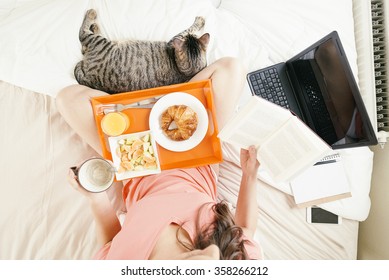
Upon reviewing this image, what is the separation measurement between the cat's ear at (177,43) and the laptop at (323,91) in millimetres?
266

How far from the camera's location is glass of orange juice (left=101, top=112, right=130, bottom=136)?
964mm

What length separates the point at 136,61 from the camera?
3.62ft

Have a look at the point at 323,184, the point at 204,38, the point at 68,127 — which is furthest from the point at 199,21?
the point at 323,184

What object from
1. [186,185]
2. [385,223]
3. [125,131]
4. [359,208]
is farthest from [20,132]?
[385,223]

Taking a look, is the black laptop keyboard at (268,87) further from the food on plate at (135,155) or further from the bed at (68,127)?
the food on plate at (135,155)

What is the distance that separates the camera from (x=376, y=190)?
1.16 meters

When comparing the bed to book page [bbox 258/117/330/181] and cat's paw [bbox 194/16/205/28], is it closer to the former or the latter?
cat's paw [bbox 194/16/205/28]

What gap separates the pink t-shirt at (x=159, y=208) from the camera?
81 centimetres

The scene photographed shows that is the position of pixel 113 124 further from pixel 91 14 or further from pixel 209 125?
pixel 91 14

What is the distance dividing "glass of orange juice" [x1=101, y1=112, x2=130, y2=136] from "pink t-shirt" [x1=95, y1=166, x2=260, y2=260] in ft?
0.56

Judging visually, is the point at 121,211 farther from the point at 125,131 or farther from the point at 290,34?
the point at 290,34

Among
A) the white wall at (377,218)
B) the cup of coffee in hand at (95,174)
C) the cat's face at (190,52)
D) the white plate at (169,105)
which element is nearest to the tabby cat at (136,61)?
the cat's face at (190,52)

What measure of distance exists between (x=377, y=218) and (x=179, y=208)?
772mm

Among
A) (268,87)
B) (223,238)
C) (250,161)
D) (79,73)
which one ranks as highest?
(79,73)
